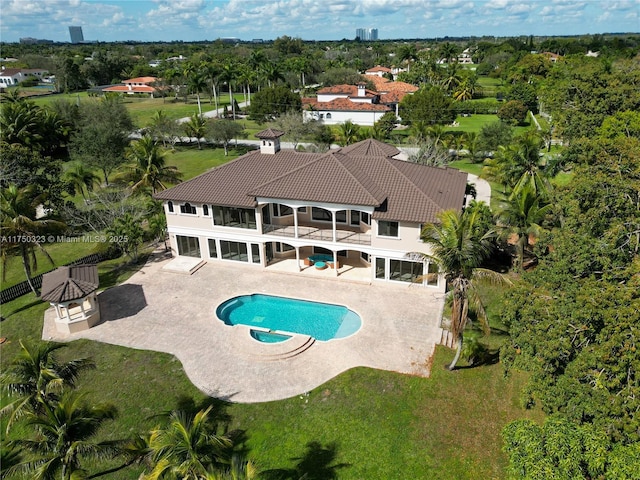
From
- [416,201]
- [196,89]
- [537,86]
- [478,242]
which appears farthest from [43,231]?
[537,86]

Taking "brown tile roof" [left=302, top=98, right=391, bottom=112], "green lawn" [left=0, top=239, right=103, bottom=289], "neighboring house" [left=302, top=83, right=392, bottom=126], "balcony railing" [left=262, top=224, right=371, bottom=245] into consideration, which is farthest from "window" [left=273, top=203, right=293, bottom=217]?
"brown tile roof" [left=302, top=98, right=391, bottom=112]

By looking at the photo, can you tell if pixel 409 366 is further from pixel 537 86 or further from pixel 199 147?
pixel 537 86

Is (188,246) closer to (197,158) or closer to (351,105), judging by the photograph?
(197,158)

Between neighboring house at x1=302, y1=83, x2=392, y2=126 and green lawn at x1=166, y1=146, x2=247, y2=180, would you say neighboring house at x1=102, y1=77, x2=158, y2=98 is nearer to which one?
neighboring house at x1=302, y1=83, x2=392, y2=126

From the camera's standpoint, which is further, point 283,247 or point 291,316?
point 283,247

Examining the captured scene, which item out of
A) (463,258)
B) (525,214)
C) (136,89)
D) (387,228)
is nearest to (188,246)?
(387,228)

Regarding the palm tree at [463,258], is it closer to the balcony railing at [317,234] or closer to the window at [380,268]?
the window at [380,268]
